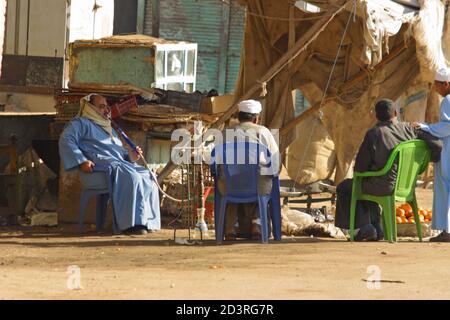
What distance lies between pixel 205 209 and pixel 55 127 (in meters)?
1.91

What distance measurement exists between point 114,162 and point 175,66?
3736 millimetres

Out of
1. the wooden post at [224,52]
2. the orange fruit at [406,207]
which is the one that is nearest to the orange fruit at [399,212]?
the orange fruit at [406,207]

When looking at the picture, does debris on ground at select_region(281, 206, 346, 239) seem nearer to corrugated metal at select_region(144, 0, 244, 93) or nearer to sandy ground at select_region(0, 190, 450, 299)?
sandy ground at select_region(0, 190, 450, 299)

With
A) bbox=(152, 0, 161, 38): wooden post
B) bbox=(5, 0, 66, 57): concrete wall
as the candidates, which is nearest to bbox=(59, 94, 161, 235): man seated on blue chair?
bbox=(5, 0, 66, 57): concrete wall

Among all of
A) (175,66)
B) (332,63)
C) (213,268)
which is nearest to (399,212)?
(332,63)

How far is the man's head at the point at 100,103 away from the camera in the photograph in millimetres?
14117

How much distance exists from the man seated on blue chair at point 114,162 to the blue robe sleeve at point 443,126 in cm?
271

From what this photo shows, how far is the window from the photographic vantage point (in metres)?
16.8

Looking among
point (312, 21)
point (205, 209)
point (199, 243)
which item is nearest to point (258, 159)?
point (199, 243)

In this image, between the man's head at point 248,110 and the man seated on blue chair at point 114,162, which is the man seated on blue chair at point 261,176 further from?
the man seated on blue chair at point 114,162

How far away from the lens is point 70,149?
1386cm

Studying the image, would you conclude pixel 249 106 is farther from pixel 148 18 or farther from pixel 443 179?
pixel 148 18
